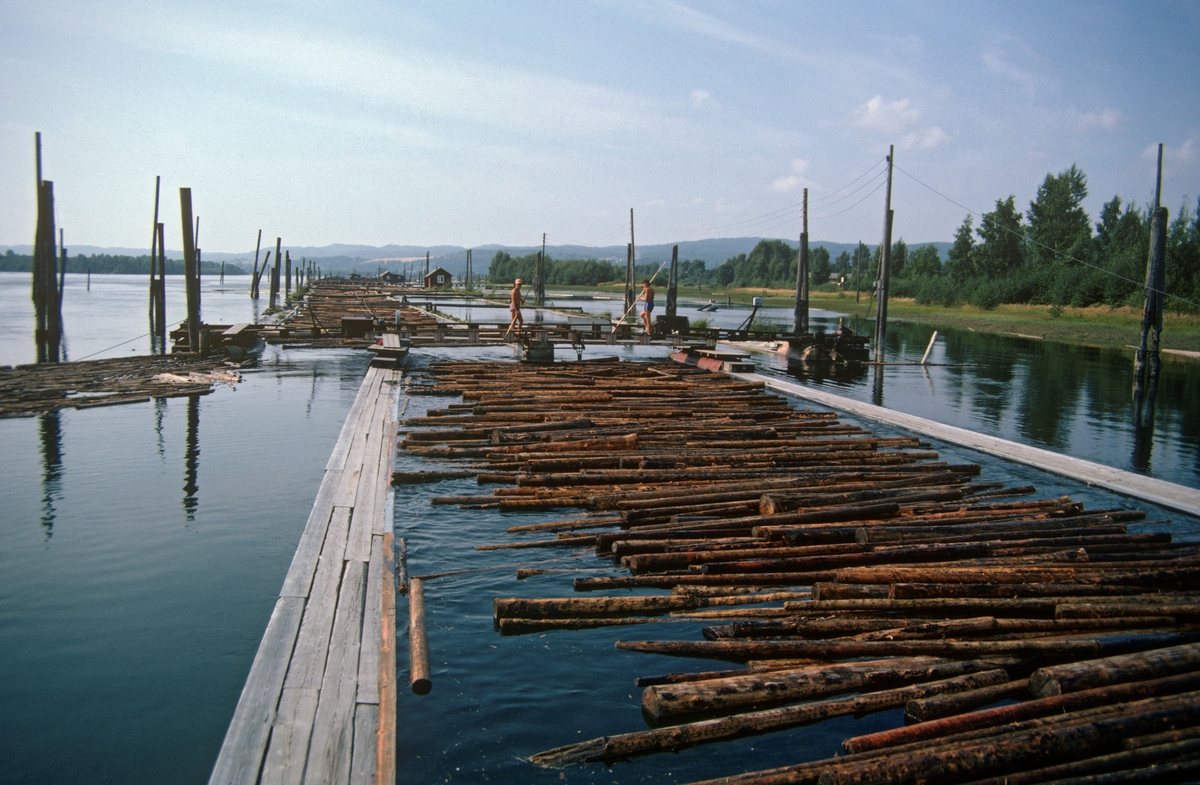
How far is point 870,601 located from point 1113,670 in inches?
62.8

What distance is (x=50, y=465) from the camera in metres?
11.4

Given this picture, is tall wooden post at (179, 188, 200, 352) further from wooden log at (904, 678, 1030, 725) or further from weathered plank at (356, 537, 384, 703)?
wooden log at (904, 678, 1030, 725)

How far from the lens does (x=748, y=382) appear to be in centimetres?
1883

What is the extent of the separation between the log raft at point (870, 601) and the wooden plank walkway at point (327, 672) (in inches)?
40.0

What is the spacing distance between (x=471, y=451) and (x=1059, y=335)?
44687 millimetres

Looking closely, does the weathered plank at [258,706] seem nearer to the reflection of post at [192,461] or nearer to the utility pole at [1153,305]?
the reflection of post at [192,461]

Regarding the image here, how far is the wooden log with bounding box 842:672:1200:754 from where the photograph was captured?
14.7 feet

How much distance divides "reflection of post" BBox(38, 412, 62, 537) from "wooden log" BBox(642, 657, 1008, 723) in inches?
287

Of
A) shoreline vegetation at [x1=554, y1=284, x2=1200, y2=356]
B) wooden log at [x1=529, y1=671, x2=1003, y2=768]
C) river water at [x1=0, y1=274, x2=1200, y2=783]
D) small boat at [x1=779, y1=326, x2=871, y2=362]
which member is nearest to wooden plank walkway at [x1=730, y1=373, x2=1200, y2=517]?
river water at [x1=0, y1=274, x2=1200, y2=783]

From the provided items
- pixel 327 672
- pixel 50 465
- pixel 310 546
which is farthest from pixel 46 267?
pixel 327 672

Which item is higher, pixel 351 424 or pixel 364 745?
pixel 351 424

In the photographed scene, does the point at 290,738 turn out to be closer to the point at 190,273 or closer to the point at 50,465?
the point at 50,465

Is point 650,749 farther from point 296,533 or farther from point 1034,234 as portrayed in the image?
point 1034,234

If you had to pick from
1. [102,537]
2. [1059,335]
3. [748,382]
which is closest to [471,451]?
[102,537]
